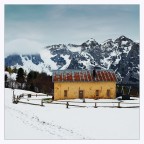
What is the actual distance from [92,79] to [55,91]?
3555 millimetres

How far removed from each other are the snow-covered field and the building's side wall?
287 inches

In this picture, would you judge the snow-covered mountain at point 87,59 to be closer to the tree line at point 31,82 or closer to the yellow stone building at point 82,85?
the tree line at point 31,82

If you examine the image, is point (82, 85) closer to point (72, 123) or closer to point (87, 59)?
point (72, 123)

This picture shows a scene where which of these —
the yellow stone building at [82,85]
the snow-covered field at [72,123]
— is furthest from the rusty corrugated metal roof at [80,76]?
the snow-covered field at [72,123]

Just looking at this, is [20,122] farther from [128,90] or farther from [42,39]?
[128,90]

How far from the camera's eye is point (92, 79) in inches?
1358

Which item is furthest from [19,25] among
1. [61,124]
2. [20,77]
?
[20,77]

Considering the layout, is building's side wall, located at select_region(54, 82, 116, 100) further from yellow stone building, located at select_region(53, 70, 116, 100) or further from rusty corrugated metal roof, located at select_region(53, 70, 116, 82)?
rusty corrugated metal roof, located at select_region(53, 70, 116, 82)

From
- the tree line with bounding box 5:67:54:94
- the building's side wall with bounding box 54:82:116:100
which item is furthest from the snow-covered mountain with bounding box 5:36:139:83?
the building's side wall with bounding box 54:82:116:100

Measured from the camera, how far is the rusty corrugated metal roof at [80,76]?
3431 cm

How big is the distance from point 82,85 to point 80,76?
3.44ft

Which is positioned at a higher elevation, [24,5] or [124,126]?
[24,5]
